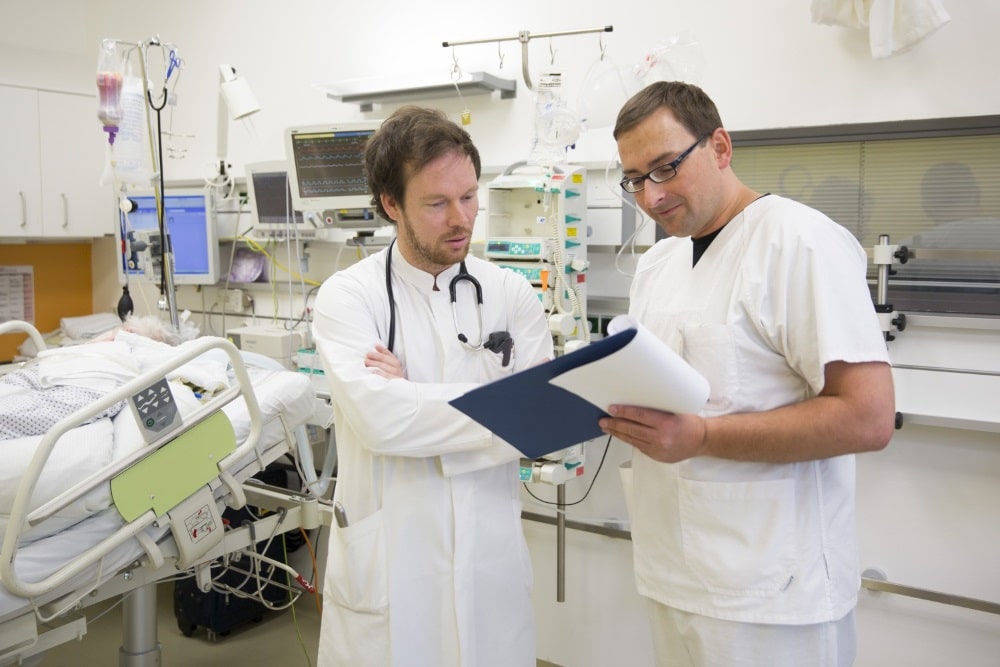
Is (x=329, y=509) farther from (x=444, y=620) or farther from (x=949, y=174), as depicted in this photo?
(x=949, y=174)

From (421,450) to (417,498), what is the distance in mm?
126

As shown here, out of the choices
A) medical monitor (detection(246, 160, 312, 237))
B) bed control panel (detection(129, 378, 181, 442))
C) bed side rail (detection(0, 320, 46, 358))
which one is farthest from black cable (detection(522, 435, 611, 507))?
bed side rail (detection(0, 320, 46, 358))

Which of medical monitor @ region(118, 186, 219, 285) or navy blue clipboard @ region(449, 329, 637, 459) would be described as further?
medical monitor @ region(118, 186, 219, 285)

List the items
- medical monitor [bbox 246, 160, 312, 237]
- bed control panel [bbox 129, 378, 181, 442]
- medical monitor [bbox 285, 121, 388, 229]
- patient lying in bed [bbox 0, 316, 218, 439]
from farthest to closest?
medical monitor [bbox 246, 160, 312, 237]
medical monitor [bbox 285, 121, 388, 229]
patient lying in bed [bbox 0, 316, 218, 439]
bed control panel [bbox 129, 378, 181, 442]

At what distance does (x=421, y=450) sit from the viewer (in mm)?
1504

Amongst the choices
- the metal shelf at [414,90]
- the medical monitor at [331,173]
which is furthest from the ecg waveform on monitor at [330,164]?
the metal shelf at [414,90]

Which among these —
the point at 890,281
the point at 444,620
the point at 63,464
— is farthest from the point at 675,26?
the point at 63,464

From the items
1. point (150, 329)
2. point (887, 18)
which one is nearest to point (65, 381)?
point (150, 329)

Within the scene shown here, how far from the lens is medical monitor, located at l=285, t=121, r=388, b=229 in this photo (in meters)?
3.04

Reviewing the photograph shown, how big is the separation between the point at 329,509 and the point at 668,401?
1.67 meters

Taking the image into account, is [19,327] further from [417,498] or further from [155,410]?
[417,498]

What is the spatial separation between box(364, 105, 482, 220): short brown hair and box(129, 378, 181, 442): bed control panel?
2.27 ft

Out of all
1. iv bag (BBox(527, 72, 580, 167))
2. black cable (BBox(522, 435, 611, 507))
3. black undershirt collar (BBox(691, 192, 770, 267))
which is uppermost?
iv bag (BBox(527, 72, 580, 167))

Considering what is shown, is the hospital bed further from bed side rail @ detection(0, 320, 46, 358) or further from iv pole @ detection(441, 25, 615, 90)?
iv pole @ detection(441, 25, 615, 90)
